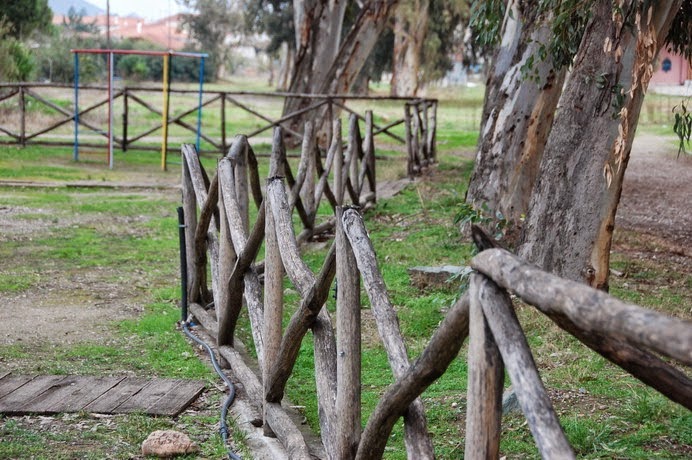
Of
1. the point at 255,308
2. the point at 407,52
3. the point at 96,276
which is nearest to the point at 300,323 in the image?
the point at 255,308

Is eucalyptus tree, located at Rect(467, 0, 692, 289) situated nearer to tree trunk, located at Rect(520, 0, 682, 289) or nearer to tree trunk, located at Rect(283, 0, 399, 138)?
tree trunk, located at Rect(520, 0, 682, 289)

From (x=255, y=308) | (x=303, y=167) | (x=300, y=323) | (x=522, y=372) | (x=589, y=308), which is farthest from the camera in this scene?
(x=303, y=167)

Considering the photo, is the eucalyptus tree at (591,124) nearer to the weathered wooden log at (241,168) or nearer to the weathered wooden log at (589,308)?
the weathered wooden log at (241,168)

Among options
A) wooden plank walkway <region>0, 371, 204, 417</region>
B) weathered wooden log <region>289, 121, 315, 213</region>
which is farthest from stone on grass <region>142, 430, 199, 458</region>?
weathered wooden log <region>289, 121, 315, 213</region>

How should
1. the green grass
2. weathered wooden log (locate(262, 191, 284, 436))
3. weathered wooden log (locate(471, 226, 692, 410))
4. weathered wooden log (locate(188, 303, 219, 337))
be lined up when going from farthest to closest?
weathered wooden log (locate(188, 303, 219, 337))
weathered wooden log (locate(262, 191, 284, 436))
the green grass
weathered wooden log (locate(471, 226, 692, 410))

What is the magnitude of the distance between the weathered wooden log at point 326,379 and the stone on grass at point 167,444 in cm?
72

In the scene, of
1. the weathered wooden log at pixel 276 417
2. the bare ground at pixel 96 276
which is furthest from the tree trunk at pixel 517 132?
the weathered wooden log at pixel 276 417

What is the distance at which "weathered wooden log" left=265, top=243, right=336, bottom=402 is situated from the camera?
171 inches

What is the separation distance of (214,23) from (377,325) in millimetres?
58176

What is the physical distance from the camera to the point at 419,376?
3.46m

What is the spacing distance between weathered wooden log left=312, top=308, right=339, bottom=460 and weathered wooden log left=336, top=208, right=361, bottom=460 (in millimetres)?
126

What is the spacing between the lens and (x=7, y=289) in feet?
27.0

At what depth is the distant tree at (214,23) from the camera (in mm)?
59031

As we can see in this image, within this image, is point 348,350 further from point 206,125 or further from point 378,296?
point 206,125
